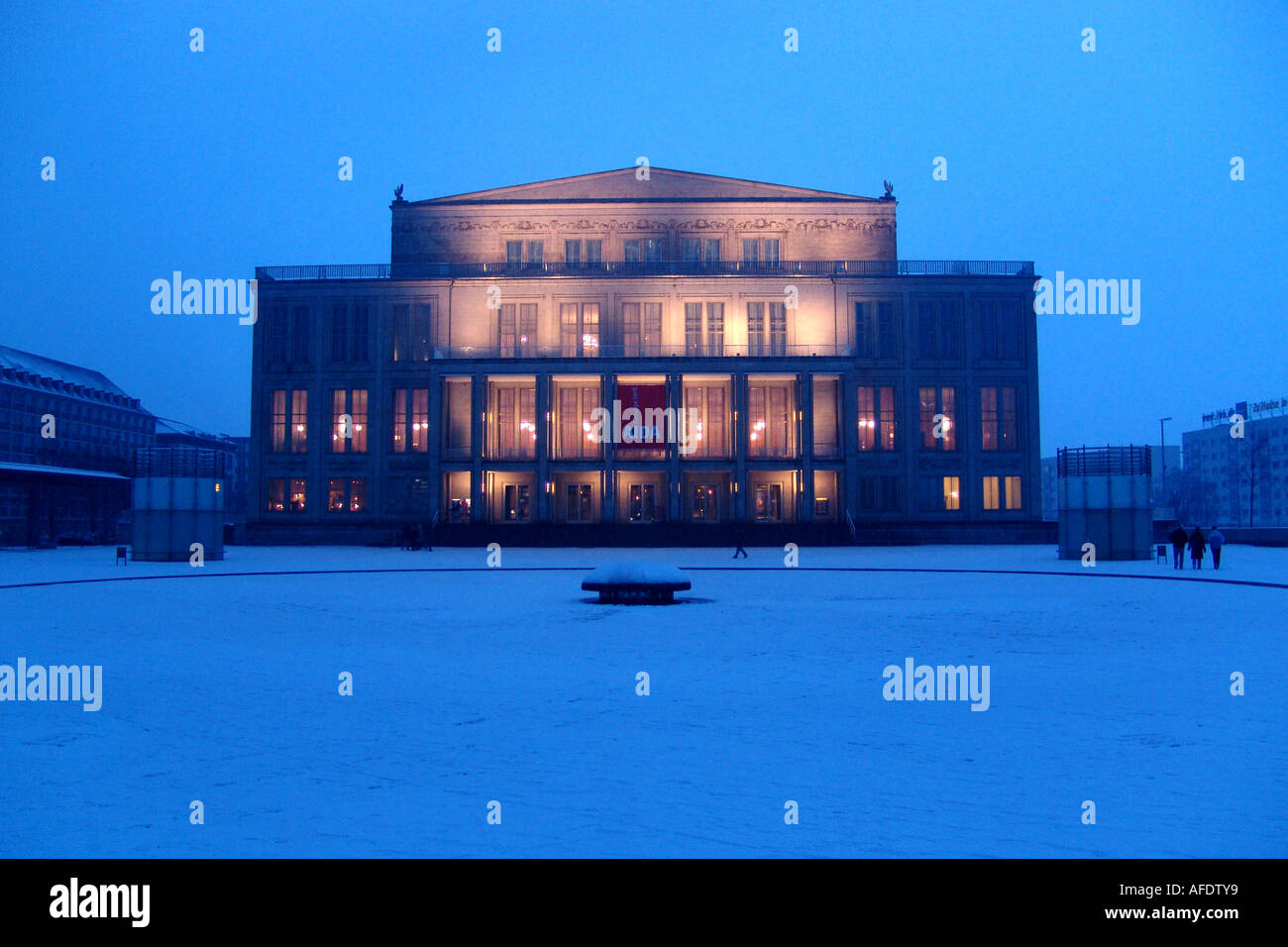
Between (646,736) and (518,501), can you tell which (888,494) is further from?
(646,736)

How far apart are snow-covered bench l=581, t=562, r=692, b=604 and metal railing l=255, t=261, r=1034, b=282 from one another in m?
40.3

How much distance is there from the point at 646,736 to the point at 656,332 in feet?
167

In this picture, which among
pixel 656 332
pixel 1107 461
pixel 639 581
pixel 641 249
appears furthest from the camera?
pixel 641 249

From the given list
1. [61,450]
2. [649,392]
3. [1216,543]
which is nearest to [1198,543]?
[1216,543]

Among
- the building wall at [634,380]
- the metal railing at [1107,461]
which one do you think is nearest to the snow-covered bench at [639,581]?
the metal railing at [1107,461]

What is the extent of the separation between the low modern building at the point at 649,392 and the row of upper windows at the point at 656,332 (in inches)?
4.6

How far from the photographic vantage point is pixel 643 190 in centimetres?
6106

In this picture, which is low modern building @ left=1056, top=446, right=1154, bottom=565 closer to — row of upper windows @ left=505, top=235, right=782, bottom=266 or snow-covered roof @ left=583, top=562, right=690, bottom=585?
snow-covered roof @ left=583, top=562, right=690, bottom=585

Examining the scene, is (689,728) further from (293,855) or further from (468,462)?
(468,462)

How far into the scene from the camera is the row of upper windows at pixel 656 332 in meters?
56.1

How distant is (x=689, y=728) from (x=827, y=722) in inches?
46.2

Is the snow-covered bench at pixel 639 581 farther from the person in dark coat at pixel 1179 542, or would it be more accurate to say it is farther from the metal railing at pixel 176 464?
the metal railing at pixel 176 464

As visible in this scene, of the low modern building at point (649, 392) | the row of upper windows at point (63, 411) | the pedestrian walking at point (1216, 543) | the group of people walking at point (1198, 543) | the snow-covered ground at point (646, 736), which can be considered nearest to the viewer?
the snow-covered ground at point (646, 736)

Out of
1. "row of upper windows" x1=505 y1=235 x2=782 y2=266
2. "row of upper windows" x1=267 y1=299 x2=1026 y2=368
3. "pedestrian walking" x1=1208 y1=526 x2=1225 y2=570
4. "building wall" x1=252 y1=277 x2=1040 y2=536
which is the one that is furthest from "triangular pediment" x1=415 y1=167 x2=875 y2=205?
"pedestrian walking" x1=1208 y1=526 x2=1225 y2=570
